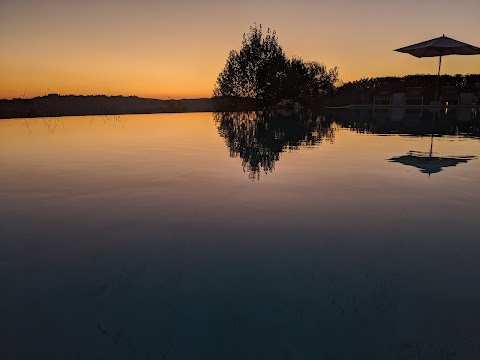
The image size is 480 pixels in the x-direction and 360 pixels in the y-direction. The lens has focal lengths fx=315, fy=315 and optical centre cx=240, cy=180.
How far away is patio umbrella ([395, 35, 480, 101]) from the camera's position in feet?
50.6

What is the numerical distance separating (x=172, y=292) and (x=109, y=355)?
45cm

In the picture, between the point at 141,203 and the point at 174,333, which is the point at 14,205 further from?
the point at 174,333

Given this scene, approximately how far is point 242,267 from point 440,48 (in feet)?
65.1

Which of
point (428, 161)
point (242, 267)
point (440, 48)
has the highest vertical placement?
point (440, 48)

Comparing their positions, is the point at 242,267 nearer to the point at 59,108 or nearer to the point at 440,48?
the point at 440,48

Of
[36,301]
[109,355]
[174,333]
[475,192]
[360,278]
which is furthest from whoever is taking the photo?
[475,192]

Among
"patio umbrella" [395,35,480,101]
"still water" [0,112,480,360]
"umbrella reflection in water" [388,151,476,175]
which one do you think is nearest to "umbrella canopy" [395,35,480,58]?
"patio umbrella" [395,35,480,101]

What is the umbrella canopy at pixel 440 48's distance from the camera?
1543 cm

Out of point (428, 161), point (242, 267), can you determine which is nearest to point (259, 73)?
point (428, 161)

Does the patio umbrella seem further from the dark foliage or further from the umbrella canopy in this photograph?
the dark foliage

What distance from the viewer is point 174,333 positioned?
4.55 ft

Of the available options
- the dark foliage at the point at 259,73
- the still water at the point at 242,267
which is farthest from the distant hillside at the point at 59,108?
the still water at the point at 242,267

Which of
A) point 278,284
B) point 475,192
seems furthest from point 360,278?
point 475,192

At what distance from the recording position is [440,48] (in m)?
16.8
